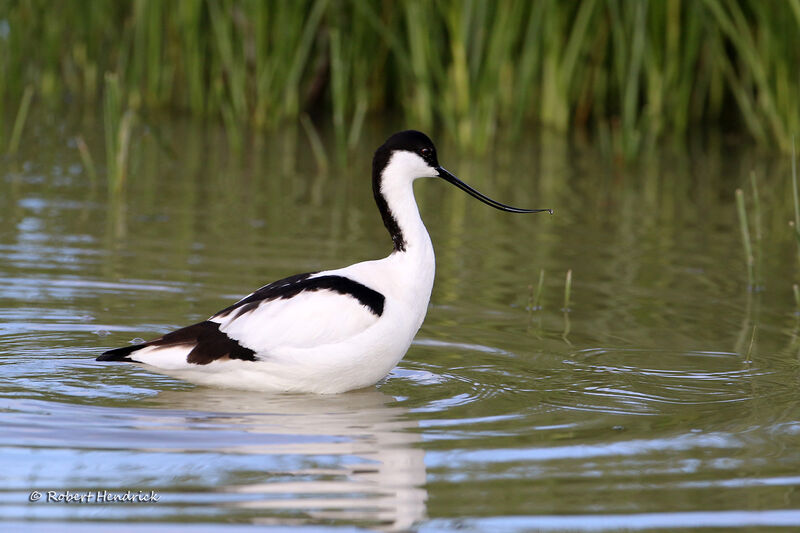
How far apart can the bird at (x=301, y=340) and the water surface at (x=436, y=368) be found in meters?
0.12

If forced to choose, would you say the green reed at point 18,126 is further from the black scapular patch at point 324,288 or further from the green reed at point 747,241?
the green reed at point 747,241

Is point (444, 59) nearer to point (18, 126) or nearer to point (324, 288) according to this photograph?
point (18, 126)

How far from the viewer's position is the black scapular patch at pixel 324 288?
17.3 ft

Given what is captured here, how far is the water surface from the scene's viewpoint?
3.91 m

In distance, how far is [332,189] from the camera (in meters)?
10.8

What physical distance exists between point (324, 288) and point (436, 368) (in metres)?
0.80

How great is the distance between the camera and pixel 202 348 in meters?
5.14

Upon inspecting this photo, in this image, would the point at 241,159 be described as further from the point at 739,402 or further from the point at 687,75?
the point at 739,402

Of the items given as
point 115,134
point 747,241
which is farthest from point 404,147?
point 115,134

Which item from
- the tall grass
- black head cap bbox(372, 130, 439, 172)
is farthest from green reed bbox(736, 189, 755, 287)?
the tall grass

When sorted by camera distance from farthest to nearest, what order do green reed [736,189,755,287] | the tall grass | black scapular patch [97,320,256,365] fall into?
the tall grass
green reed [736,189,755,287]
black scapular patch [97,320,256,365]

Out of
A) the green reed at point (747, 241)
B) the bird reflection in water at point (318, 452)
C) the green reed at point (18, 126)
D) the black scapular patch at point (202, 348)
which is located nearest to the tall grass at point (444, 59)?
the green reed at point (18, 126)

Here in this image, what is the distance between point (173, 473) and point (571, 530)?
1.27 m

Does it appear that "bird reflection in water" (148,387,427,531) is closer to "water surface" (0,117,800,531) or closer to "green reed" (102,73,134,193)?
"water surface" (0,117,800,531)
